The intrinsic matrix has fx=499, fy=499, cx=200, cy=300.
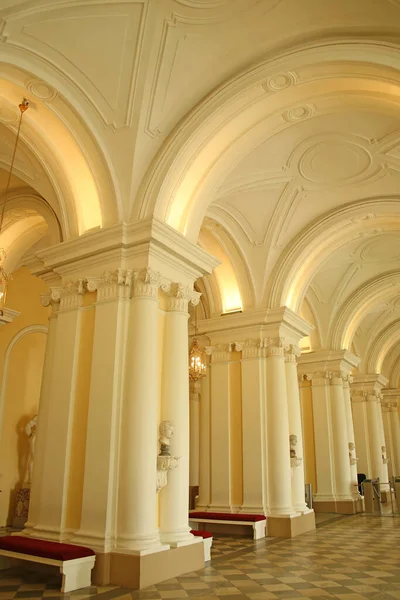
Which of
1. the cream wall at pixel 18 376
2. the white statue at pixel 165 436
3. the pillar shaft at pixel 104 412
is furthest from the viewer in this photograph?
the cream wall at pixel 18 376

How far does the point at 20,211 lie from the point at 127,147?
420cm

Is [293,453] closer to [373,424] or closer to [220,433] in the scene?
[220,433]

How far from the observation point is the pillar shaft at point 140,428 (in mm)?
6613

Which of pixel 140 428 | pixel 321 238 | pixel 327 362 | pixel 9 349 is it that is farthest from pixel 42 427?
pixel 327 362

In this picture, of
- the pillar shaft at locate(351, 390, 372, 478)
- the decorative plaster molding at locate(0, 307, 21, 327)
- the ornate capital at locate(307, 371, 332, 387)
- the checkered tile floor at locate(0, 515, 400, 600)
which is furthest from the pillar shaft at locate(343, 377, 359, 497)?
the decorative plaster molding at locate(0, 307, 21, 327)

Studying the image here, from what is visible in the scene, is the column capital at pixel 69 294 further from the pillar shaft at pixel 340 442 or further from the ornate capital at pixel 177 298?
the pillar shaft at pixel 340 442

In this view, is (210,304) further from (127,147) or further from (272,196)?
(127,147)

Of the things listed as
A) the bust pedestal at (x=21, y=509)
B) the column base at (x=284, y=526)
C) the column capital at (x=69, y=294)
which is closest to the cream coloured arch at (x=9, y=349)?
the bust pedestal at (x=21, y=509)

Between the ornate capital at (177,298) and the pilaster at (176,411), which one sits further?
the ornate capital at (177,298)

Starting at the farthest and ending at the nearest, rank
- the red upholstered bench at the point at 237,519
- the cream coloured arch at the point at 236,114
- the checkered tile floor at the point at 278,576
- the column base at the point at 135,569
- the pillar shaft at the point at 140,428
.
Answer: the red upholstered bench at the point at 237,519
the cream coloured arch at the point at 236,114
the pillar shaft at the point at 140,428
the column base at the point at 135,569
the checkered tile floor at the point at 278,576

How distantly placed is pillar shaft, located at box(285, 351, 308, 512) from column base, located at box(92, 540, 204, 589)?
18.2ft

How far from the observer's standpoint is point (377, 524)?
12.9 meters

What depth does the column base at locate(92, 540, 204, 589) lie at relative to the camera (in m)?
6.20

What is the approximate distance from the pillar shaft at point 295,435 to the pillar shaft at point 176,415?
16.4 feet
